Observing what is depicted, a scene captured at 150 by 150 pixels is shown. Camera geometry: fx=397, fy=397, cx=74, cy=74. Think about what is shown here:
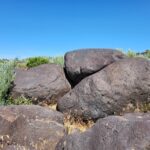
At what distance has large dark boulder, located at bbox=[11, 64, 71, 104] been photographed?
51.7 ft

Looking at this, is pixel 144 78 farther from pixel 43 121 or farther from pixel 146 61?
pixel 43 121

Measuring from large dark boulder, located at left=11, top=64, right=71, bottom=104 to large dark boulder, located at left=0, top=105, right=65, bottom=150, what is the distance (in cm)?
412

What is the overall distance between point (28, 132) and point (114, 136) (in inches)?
121

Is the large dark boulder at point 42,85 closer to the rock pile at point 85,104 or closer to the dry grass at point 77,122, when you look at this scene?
the rock pile at point 85,104

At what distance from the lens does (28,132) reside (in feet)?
34.0

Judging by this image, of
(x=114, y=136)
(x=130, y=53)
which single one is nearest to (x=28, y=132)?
(x=114, y=136)

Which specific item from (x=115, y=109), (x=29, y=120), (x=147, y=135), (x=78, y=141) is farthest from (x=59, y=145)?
(x=115, y=109)

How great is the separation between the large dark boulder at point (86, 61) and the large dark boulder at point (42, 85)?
20.0 inches

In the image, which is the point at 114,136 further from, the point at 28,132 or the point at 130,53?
the point at 130,53

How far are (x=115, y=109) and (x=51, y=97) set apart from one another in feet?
11.4

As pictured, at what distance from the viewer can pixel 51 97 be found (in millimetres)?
16000

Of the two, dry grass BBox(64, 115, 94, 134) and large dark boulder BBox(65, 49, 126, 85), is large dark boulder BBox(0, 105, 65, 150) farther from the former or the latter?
large dark boulder BBox(65, 49, 126, 85)

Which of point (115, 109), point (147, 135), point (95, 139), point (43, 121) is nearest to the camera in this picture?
point (147, 135)

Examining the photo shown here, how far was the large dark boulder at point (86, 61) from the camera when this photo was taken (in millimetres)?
15375
